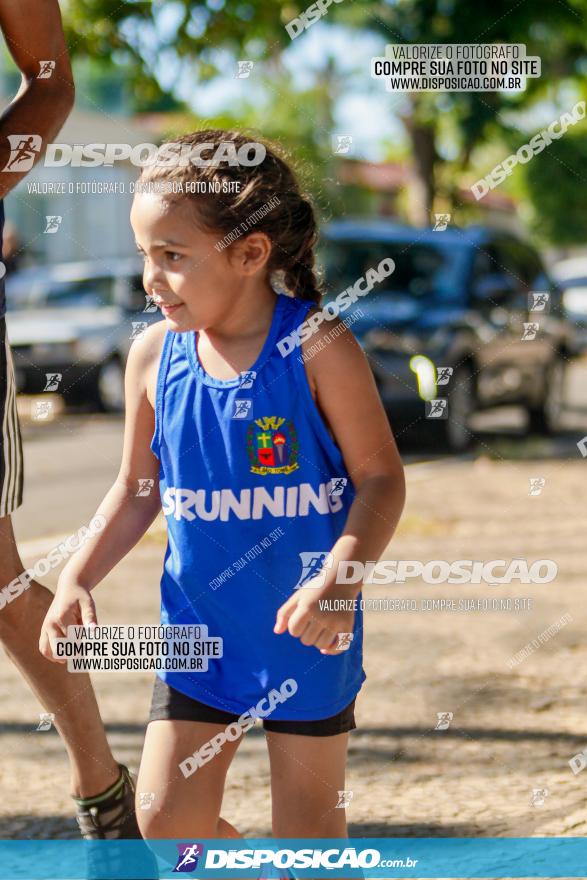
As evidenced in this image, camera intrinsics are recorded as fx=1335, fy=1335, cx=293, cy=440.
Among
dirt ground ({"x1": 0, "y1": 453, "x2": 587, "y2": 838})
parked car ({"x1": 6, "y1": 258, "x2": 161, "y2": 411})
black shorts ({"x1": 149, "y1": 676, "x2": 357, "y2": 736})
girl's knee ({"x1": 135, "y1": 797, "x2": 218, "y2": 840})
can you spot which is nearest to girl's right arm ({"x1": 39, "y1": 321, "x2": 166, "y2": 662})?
black shorts ({"x1": 149, "y1": 676, "x2": 357, "y2": 736})

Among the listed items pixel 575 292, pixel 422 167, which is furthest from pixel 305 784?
pixel 575 292

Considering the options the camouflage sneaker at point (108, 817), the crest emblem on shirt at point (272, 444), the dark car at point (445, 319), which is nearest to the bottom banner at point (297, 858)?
the camouflage sneaker at point (108, 817)

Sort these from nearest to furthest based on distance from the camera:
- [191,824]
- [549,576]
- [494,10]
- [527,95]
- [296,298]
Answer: [191,824] < [296,298] < [549,576] < [494,10] < [527,95]

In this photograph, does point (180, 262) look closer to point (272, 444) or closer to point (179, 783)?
point (272, 444)

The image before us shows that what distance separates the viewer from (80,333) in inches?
569

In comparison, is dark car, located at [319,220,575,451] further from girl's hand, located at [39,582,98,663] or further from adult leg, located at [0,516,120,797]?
girl's hand, located at [39,582,98,663]

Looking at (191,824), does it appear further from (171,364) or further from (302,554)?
(171,364)

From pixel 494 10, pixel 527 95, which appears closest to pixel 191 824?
pixel 494 10

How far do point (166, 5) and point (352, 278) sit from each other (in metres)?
2.64

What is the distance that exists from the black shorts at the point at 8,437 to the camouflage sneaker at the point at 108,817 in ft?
2.05

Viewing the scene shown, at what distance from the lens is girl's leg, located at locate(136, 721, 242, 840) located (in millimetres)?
2275

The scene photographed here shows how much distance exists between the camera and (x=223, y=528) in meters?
2.31

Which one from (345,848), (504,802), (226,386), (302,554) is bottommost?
(504,802)

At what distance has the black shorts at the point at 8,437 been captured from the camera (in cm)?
268
